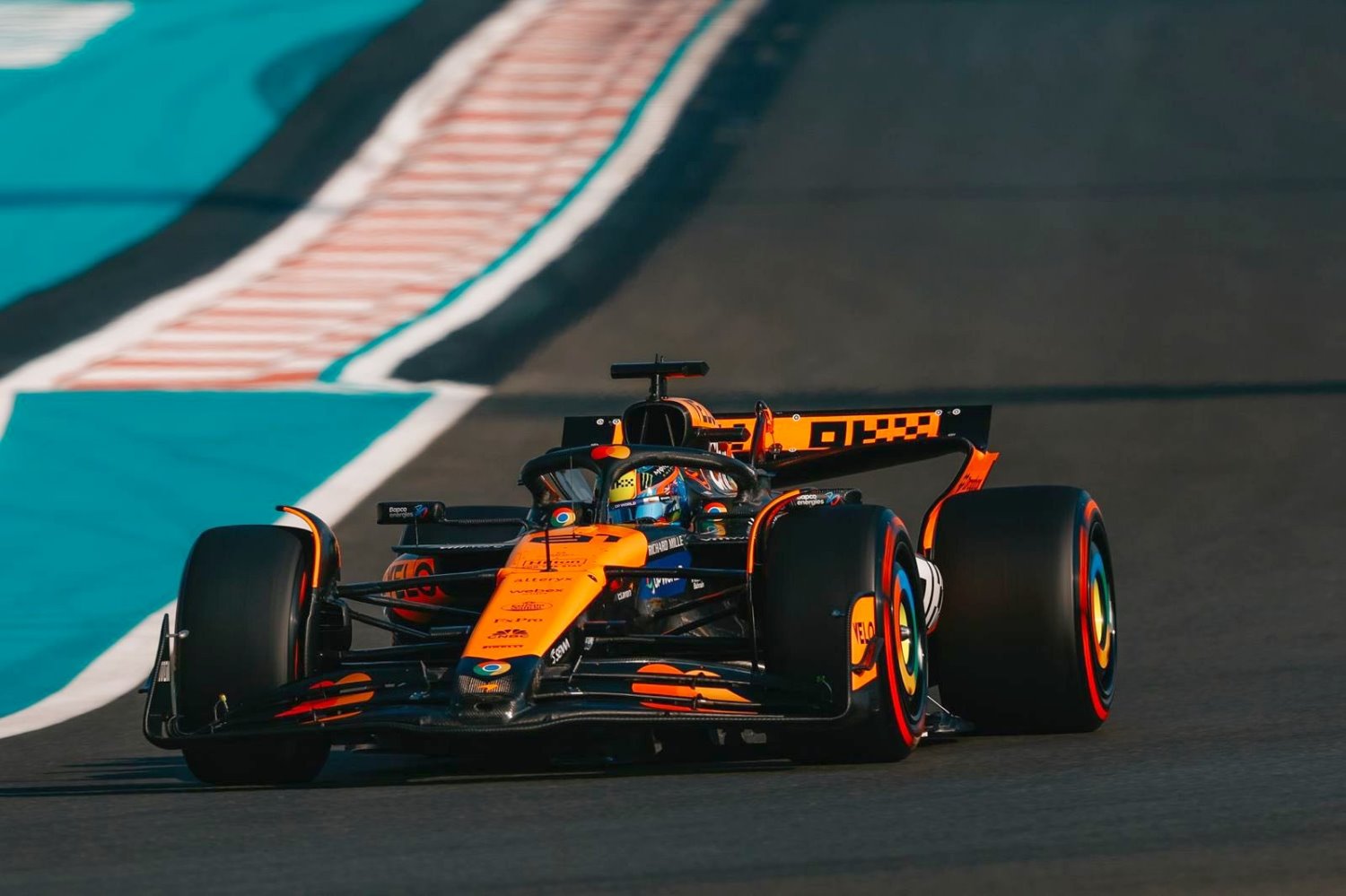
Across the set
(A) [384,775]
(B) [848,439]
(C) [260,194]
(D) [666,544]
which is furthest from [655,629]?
(C) [260,194]

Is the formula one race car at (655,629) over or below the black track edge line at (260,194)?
below

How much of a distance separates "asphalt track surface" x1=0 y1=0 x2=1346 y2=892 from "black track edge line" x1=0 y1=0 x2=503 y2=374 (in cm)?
379

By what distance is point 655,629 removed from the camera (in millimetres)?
7617

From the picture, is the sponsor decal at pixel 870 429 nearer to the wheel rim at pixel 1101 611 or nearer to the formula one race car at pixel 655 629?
the formula one race car at pixel 655 629

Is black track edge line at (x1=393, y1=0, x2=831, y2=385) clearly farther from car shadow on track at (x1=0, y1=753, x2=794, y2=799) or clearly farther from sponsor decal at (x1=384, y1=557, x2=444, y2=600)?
car shadow on track at (x1=0, y1=753, x2=794, y2=799)

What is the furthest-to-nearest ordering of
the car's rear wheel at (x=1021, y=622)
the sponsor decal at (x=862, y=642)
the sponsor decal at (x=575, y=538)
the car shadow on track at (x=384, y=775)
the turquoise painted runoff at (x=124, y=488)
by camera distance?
1. the turquoise painted runoff at (x=124, y=488)
2. the car's rear wheel at (x=1021, y=622)
3. the sponsor decal at (x=575, y=538)
4. the car shadow on track at (x=384, y=775)
5. the sponsor decal at (x=862, y=642)

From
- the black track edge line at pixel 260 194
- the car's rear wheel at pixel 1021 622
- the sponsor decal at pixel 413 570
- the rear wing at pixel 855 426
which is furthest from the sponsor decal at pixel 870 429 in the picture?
the black track edge line at pixel 260 194

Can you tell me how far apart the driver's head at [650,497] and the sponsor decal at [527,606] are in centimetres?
110

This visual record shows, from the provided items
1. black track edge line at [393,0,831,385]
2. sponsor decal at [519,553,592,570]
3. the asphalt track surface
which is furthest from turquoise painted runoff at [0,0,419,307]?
sponsor decal at [519,553,592,570]

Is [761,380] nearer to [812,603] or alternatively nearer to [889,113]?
[889,113]

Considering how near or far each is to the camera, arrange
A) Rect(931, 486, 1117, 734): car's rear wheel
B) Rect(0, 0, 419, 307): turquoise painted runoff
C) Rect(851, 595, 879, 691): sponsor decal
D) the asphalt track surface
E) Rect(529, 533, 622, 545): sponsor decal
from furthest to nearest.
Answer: Rect(0, 0, 419, 307): turquoise painted runoff < Rect(931, 486, 1117, 734): car's rear wheel < Rect(529, 533, 622, 545): sponsor decal < Rect(851, 595, 879, 691): sponsor decal < the asphalt track surface

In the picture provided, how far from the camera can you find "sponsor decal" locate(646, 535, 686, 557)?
7652 millimetres

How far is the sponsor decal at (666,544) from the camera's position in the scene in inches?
301

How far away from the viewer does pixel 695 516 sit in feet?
27.5
